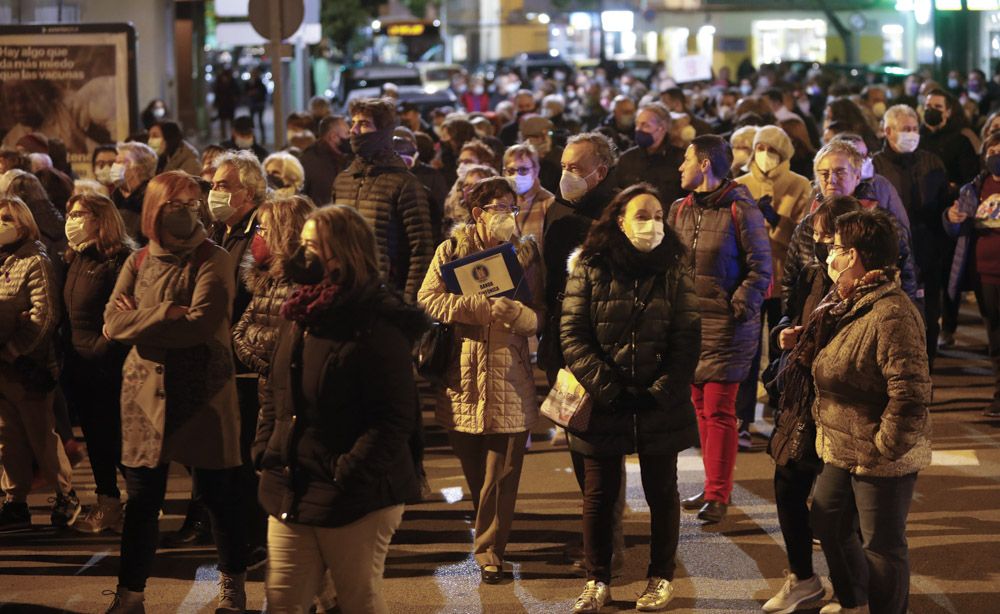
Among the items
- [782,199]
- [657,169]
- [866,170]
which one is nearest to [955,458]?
[866,170]

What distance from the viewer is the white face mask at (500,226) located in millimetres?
7219

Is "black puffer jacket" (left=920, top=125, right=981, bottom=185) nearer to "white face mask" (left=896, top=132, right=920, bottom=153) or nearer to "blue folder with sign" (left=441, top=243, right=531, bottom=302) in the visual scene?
"white face mask" (left=896, top=132, right=920, bottom=153)

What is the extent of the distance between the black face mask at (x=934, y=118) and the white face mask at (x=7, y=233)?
796cm

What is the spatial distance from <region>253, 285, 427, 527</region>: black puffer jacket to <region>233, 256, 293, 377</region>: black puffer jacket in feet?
4.23

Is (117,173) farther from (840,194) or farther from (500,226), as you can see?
(840,194)

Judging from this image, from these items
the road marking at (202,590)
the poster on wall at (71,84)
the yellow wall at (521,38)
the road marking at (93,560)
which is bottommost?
the road marking at (202,590)

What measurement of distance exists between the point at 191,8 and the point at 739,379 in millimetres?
25750

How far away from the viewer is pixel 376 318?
5215 mm

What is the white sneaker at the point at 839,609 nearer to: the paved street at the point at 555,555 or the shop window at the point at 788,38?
the paved street at the point at 555,555

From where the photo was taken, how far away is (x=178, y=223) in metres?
6.32

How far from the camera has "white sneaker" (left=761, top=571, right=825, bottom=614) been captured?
6734 millimetres

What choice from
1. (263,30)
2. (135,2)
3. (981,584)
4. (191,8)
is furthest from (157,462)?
(191,8)

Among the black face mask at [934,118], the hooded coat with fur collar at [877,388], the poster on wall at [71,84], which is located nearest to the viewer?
the hooded coat with fur collar at [877,388]

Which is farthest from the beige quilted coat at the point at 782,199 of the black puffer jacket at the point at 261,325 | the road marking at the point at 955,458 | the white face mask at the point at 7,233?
the white face mask at the point at 7,233
